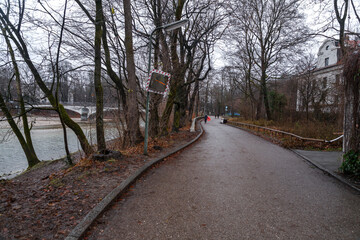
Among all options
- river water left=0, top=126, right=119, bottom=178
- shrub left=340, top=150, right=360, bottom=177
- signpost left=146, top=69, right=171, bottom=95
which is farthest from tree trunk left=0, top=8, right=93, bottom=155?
shrub left=340, top=150, right=360, bottom=177

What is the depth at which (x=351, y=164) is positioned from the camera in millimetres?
5430

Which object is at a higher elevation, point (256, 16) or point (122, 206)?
point (256, 16)

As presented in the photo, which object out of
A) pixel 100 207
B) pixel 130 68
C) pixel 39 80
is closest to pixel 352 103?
pixel 100 207

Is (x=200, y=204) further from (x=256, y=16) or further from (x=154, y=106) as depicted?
(x=256, y=16)

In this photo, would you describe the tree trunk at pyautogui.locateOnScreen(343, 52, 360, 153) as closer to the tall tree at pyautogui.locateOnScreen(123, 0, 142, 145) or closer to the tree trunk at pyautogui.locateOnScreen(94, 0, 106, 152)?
the tall tree at pyautogui.locateOnScreen(123, 0, 142, 145)

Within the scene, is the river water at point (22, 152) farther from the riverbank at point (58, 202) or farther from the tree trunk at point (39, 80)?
the riverbank at point (58, 202)

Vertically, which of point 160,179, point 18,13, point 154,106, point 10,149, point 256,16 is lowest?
point 10,149

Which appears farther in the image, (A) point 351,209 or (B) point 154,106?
(B) point 154,106

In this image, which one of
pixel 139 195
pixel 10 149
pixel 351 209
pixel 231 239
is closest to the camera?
pixel 231 239

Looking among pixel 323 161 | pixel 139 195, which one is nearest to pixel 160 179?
pixel 139 195

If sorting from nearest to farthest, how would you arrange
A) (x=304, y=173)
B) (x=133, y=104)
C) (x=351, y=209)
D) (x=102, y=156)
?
1. (x=351, y=209)
2. (x=304, y=173)
3. (x=102, y=156)
4. (x=133, y=104)

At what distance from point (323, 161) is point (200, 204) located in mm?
5873

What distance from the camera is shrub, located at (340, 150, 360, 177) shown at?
5.25 metres

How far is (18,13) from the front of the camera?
7.61 meters
